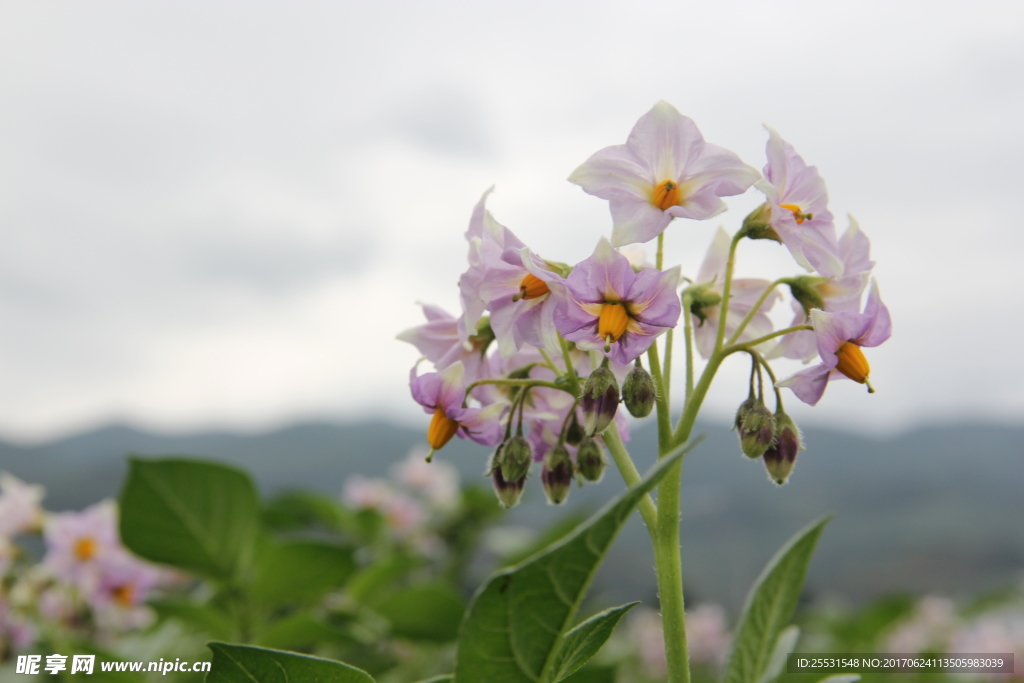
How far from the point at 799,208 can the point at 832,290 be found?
0.18m

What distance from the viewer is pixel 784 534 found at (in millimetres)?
9148

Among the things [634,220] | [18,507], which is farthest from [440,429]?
[18,507]

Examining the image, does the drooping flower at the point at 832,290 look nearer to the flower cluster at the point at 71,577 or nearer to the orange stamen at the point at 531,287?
the orange stamen at the point at 531,287

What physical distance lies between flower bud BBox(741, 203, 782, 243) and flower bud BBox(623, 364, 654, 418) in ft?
1.13

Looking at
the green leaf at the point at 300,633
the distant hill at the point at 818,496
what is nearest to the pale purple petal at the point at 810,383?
the green leaf at the point at 300,633

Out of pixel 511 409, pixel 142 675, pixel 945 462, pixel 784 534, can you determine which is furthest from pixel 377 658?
pixel 945 462

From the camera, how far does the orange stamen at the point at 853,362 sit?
1208 mm

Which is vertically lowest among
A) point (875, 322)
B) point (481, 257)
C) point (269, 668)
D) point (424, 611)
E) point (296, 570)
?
point (424, 611)

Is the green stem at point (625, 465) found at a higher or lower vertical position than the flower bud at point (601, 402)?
lower

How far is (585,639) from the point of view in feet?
3.41

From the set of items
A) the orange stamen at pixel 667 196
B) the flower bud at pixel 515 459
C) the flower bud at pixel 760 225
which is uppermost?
the orange stamen at pixel 667 196

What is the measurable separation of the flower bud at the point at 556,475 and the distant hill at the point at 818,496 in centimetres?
340

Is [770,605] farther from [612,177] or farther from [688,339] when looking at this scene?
[612,177]

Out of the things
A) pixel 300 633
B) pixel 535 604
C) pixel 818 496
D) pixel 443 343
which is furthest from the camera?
pixel 818 496
